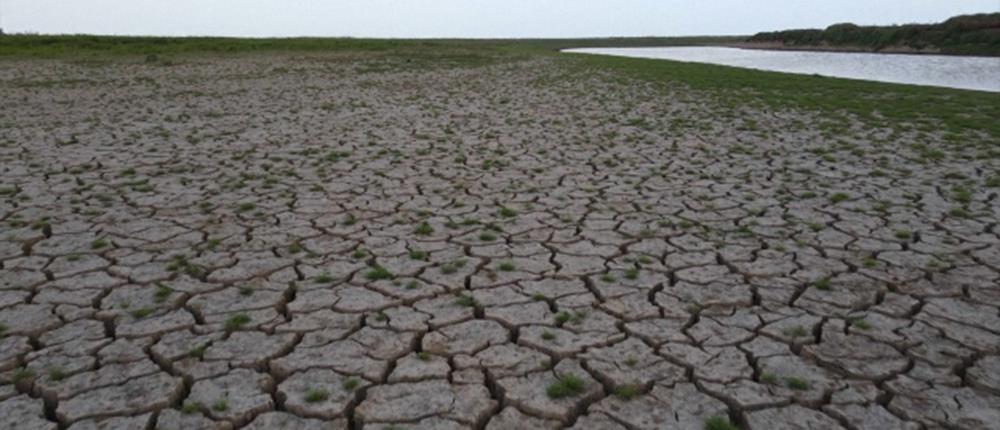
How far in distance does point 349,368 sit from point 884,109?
10786 mm

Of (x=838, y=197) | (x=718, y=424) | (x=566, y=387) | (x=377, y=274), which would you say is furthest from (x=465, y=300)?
(x=838, y=197)

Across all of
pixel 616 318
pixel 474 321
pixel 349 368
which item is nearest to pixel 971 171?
pixel 616 318

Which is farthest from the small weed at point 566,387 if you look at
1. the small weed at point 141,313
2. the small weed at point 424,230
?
the small weed at point 424,230

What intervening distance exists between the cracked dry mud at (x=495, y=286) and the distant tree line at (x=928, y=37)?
126 feet

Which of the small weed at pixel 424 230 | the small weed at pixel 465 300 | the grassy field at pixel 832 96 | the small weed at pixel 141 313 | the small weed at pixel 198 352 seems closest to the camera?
the small weed at pixel 198 352

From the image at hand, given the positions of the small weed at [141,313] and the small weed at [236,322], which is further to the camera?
the small weed at [141,313]

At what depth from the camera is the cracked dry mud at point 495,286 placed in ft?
8.45

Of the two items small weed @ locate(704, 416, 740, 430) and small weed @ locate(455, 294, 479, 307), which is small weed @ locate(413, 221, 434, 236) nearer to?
small weed @ locate(455, 294, 479, 307)

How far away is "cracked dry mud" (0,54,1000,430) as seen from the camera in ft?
8.45

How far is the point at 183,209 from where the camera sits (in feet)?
16.9

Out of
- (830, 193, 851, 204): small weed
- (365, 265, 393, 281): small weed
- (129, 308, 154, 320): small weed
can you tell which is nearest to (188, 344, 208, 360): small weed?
(129, 308, 154, 320): small weed

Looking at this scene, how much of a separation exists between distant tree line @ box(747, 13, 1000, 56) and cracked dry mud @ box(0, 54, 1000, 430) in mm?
38298

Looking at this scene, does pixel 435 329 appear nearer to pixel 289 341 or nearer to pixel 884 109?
pixel 289 341

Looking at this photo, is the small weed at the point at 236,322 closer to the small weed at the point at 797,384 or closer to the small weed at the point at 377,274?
the small weed at the point at 377,274
